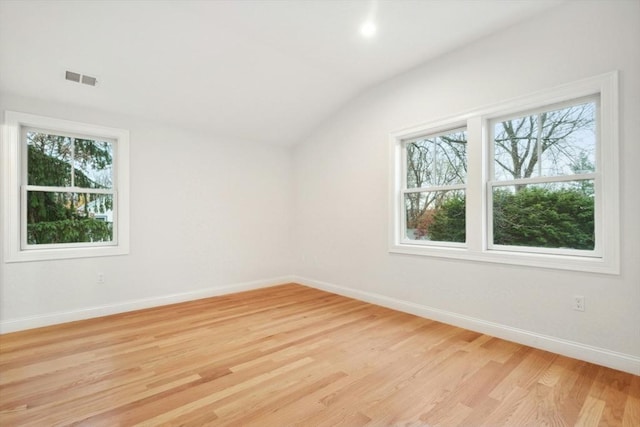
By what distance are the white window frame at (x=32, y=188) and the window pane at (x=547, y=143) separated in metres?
4.21

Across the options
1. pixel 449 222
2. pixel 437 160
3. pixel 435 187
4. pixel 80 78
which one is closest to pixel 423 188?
pixel 435 187

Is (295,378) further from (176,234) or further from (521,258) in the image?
(176,234)

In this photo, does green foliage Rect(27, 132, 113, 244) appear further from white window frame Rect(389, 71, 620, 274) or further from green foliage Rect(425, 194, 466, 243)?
green foliage Rect(425, 194, 466, 243)

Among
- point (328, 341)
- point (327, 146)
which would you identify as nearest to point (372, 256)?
point (328, 341)

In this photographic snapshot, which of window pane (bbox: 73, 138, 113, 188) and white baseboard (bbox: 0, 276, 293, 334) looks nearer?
white baseboard (bbox: 0, 276, 293, 334)

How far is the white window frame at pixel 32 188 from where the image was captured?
10.3ft

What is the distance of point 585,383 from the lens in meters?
2.12

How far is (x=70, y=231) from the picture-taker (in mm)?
3605

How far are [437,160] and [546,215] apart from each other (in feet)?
4.03

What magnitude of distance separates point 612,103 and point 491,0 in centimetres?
124

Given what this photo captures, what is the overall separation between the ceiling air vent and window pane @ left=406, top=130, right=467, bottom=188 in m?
3.50

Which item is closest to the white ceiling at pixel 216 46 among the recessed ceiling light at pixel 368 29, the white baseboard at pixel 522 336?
the recessed ceiling light at pixel 368 29

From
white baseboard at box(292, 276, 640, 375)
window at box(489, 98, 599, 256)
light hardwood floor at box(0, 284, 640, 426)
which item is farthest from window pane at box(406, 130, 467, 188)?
light hardwood floor at box(0, 284, 640, 426)

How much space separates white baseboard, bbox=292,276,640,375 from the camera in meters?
2.30
